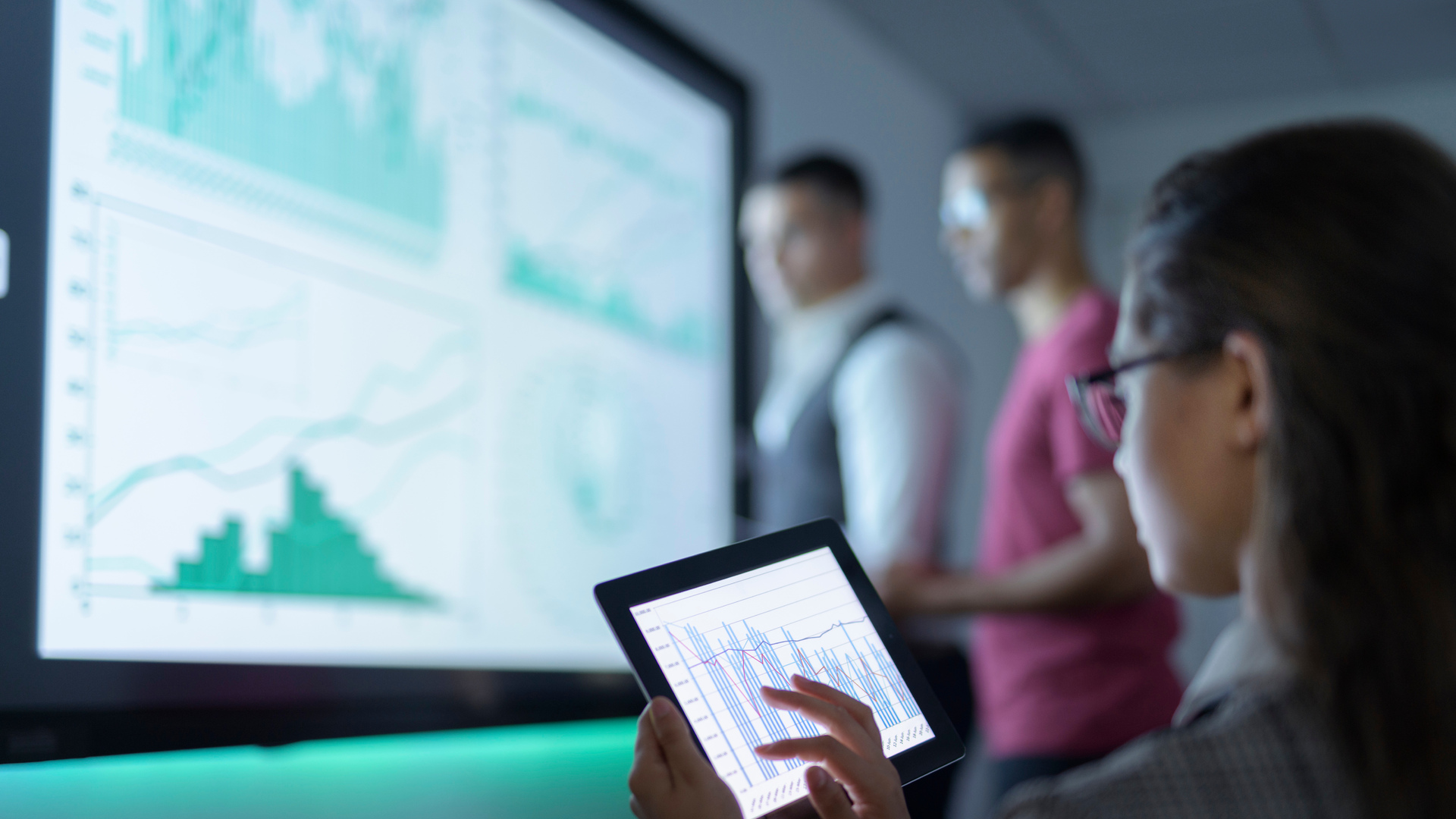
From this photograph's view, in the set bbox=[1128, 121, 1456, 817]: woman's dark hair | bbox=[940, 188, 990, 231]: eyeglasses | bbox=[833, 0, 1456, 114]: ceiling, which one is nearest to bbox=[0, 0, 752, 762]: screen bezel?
bbox=[1128, 121, 1456, 817]: woman's dark hair

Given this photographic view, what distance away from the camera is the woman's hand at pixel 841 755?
679 millimetres

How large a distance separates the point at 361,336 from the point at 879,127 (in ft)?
8.60

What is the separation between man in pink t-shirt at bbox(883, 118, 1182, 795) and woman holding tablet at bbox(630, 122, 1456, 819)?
882 mm

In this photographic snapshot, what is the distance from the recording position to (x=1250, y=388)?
0.63m

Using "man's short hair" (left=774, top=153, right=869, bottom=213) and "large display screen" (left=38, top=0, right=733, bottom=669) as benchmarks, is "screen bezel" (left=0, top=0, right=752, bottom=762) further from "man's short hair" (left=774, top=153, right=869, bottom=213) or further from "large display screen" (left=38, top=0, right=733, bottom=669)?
"man's short hair" (left=774, top=153, right=869, bottom=213)

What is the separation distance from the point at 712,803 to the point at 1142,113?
3.91 meters

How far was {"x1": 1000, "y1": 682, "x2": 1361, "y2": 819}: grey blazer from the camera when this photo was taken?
1.73 ft

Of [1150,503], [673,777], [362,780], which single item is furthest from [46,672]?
[1150,503]

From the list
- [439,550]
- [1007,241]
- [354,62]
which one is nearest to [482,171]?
[354,62]

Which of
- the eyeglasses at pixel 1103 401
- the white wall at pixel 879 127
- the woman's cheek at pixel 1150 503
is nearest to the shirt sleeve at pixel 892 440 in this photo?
the white wall at pixel 879 127

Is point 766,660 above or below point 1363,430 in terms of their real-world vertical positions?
below

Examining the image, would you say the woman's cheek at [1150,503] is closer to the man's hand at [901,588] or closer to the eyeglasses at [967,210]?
the man's hand at [901,588]

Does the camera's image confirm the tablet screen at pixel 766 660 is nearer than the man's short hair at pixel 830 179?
Yes

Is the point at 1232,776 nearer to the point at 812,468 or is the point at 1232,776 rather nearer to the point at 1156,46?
the point at 812,468
